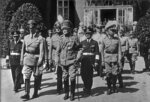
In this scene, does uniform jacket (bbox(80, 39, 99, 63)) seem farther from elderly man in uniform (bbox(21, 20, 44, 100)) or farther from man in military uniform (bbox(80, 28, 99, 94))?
elderly man in uniform (bbox(21, 20, 44, 100))

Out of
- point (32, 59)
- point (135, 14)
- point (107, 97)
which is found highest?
point (135, 14)

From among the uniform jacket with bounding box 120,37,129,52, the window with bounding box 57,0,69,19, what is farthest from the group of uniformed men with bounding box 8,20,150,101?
the window with bounding box 57,0,69,19

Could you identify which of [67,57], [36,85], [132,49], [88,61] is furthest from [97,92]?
[132,49]

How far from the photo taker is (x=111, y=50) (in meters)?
7.05

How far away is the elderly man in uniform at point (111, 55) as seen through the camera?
23.0 feet

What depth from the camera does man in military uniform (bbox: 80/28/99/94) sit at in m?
7.18

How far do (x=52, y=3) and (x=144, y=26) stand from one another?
8.18 meters

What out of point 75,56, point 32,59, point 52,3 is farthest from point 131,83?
point 52,3

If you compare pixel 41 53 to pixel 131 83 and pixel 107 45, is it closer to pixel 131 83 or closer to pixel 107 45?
pixel 107 45

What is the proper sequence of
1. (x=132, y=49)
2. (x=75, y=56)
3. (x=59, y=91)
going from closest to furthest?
(x=75, y=56) < (x=59, y=91) < (x=132, y=49)

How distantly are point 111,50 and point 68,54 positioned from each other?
1.04 meters

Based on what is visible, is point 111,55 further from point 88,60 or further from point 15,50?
point 15,50

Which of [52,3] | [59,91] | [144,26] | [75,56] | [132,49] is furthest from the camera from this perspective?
[52,3]

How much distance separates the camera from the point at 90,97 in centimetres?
672
